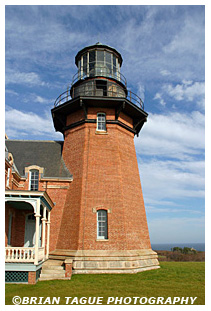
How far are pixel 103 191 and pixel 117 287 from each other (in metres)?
6.43

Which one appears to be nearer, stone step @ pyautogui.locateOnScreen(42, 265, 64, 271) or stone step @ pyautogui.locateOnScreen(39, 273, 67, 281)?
stone step @ pyautogui.locateOnScreen(39, 273, 67, 281)

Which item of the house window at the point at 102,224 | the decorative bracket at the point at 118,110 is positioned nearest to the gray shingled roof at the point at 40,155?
the house window at the point at 102,224

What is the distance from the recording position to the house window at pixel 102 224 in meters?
15.9

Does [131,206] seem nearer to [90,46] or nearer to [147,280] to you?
[147,280]

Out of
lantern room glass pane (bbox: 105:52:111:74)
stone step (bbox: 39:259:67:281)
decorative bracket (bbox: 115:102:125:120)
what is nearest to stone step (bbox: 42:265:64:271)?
stone step (bbox: 39:259:67:281)

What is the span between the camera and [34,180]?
61.8 feet

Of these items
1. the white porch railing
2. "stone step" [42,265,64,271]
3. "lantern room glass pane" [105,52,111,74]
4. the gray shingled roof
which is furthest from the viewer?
"lantern room glass pane" [105,52,111,74]

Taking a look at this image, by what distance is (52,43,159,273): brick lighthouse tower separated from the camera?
606 inches

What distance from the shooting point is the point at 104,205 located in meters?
16.3

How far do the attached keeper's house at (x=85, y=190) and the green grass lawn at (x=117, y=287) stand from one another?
1050mm

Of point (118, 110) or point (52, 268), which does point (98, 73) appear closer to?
point (118, 110)

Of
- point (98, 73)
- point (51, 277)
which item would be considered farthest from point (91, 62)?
point (51, 277)

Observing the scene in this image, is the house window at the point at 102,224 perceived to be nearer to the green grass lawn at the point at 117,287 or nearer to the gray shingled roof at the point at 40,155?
the green grass lawn at the point at 117,287

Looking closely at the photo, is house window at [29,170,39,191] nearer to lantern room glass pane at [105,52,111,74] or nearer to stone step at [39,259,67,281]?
stone step at [39,259,67,281]
